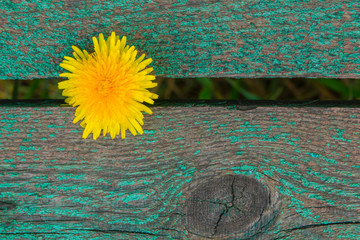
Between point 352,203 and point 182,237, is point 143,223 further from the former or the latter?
point 352,203

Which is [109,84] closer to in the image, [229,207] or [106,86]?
[106,86]

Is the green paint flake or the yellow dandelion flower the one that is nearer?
the yellow dandelion flower

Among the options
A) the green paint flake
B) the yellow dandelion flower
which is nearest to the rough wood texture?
the yellow dandelion flower

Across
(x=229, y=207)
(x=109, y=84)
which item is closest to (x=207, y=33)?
(x=109, y=84)

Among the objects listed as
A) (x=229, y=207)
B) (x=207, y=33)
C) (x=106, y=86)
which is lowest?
(x=229, y=207)

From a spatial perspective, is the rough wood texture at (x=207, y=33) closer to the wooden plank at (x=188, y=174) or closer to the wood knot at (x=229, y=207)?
the wooden plank at (x=188, y=174)

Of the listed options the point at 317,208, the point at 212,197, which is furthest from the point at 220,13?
the point at 317,208

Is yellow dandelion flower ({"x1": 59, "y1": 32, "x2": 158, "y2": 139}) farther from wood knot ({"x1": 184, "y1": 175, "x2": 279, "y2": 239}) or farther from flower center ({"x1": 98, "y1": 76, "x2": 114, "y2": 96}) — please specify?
wood knot ({"x1": 184, "y1": 175, "x2": 279, "y2": 239})
